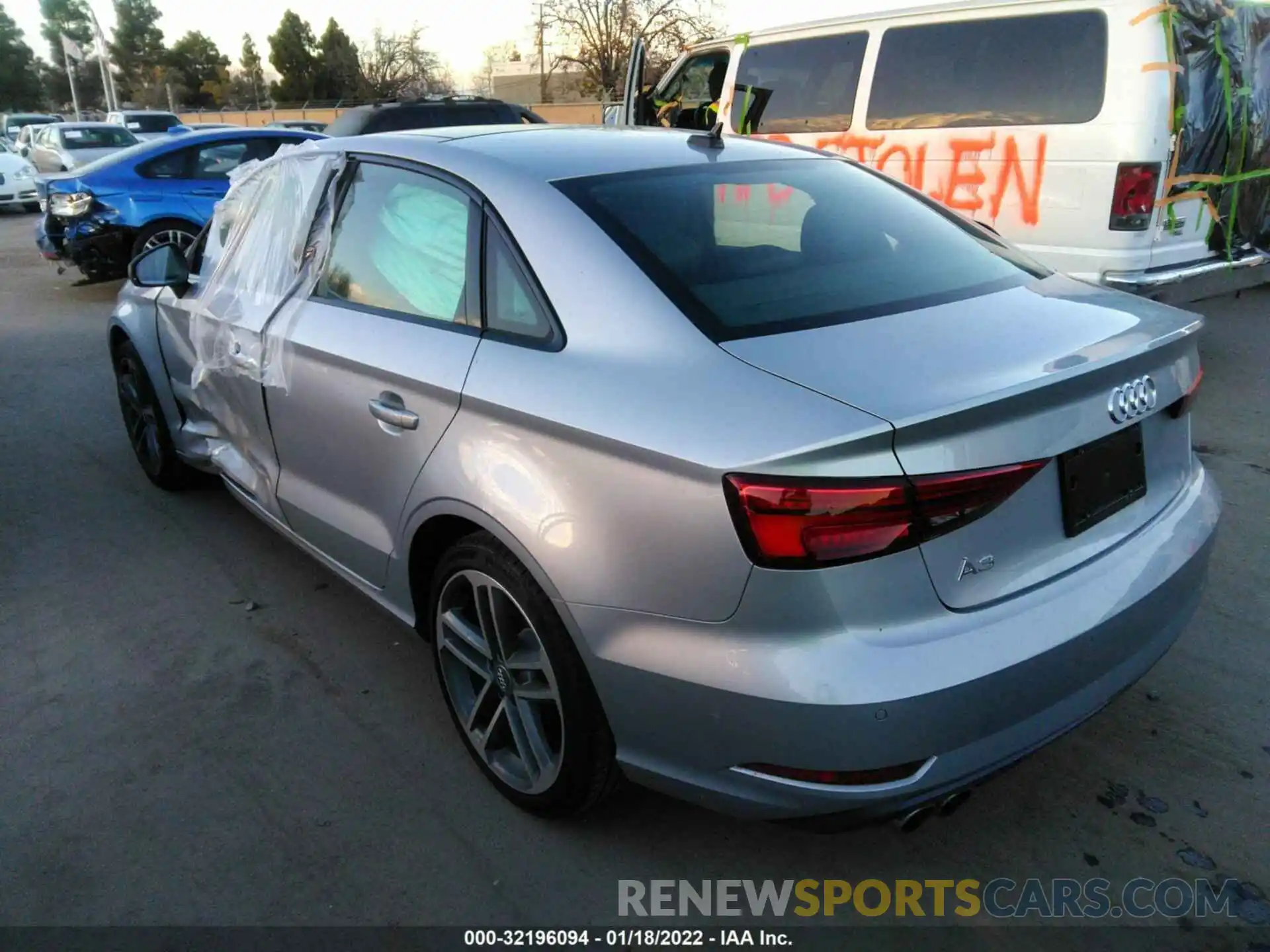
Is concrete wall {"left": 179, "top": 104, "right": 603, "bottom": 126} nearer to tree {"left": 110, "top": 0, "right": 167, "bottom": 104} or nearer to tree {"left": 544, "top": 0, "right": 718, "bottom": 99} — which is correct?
tree {"left": 544, "top": 0, "right": 718, "bottom": 99}

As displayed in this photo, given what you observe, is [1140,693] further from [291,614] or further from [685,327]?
[291,614]

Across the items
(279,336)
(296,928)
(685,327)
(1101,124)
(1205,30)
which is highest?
(1205,30)

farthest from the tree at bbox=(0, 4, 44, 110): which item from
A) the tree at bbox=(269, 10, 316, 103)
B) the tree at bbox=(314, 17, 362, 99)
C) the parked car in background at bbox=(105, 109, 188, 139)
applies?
the parked car in background at bbox=(105, 109, 188, 139)

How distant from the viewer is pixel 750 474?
70.4 inches

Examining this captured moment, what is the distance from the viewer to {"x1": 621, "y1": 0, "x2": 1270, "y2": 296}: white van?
545 cm

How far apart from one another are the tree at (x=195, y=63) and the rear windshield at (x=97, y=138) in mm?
58483

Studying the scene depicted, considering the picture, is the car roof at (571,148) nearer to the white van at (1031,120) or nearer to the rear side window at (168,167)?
the white van at (1031,120)

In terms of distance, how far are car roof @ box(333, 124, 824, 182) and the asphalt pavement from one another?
5.55 ft

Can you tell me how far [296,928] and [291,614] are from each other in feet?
5.38

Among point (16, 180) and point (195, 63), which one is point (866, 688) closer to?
point (16, 180)

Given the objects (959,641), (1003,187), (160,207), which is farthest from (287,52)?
(959,641)

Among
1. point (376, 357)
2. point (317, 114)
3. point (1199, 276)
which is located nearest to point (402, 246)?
point (376, 357)

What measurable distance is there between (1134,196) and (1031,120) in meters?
0.82

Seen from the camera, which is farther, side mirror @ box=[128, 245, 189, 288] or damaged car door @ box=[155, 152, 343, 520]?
side mirror @ box=[128, 245, 189, 288]
